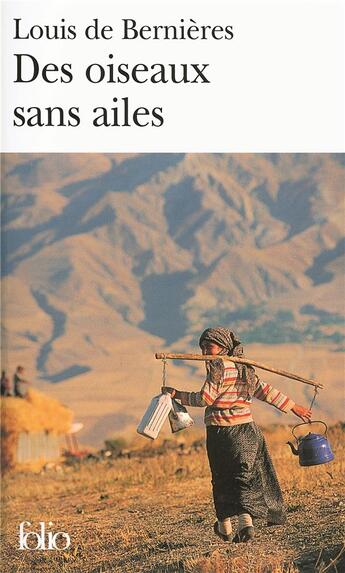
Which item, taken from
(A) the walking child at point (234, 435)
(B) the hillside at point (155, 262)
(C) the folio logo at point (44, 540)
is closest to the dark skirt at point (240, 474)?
(A) the walking child at point (234, 435)

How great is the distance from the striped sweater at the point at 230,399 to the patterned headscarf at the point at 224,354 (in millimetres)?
37

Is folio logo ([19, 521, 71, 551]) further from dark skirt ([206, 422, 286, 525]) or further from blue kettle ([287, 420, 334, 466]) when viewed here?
blue kettle ([287, 420, 334, 466])

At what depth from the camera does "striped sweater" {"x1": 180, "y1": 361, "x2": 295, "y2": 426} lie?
841 cm

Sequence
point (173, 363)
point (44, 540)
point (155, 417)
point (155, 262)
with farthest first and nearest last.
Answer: point (155, 262) < point (173, 363) < point (44, 540) < point (155, 417)

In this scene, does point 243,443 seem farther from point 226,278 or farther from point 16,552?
point 226,278

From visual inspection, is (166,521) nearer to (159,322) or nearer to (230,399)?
(230,399)

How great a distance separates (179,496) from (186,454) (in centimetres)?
507

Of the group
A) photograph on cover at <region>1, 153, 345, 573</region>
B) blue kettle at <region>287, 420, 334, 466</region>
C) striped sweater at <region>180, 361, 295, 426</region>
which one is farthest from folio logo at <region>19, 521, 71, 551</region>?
blue kettle at <region>287, 420, 334, 466</region>

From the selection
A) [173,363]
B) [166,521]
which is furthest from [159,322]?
[166,521]

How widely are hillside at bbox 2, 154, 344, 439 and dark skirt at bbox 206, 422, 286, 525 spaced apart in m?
56.6

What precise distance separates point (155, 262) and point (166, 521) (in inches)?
3620

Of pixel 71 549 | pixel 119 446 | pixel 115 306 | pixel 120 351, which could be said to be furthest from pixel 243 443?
pixel 115 306

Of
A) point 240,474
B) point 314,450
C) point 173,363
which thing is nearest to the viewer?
point 240,474

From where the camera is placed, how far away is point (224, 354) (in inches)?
338
